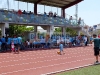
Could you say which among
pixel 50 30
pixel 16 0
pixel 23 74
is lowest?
pixel 23 74

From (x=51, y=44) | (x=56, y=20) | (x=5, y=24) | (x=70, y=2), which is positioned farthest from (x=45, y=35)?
(x=70, y=2)

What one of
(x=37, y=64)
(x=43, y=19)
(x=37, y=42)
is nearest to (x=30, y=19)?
(x=43, y=19)

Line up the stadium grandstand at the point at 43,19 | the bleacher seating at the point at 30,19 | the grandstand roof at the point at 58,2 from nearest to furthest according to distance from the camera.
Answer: the bleacher seating at the point at 30,19, the stadium grandstand at the point at 43,19, the grandstand roof at the point at 58,2

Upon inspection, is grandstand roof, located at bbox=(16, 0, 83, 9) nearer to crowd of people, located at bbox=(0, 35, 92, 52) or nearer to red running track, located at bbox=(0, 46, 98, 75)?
crowd of people, located at bbox=(0, 35, 92, 52)

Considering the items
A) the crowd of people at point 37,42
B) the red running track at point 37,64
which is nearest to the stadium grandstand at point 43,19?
the crowd of people at point 37,42

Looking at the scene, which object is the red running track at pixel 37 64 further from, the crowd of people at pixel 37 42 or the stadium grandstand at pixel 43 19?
the stadium grandstand at pixel 43 19

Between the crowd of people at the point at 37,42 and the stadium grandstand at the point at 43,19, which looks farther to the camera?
the stadium grandstand at the point at 43,19

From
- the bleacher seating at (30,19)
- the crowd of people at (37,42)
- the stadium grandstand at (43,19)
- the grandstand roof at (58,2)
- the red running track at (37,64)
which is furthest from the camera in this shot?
the grandstand roof at (58,2)

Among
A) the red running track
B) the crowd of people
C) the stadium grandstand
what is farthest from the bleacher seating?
Answer: the red running track

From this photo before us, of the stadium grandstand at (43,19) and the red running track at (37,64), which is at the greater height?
the stadium grandstand at (43,19)

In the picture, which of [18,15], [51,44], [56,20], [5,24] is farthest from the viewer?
[56,20]

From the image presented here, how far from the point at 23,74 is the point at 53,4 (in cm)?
2675

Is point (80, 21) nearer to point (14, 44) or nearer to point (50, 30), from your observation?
point (50, 30)

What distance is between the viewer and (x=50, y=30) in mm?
30594
